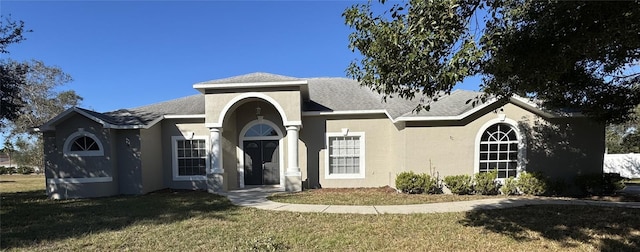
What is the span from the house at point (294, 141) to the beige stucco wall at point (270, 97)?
4cm

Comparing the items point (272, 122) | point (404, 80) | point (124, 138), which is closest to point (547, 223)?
point (404, 80)

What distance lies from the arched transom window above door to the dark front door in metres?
0.31

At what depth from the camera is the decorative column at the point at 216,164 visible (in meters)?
12.6

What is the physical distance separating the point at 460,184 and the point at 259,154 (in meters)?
8.24

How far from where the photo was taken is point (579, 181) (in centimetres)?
1120

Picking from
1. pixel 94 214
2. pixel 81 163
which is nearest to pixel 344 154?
pixel 94 214

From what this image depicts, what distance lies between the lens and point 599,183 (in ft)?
36.3

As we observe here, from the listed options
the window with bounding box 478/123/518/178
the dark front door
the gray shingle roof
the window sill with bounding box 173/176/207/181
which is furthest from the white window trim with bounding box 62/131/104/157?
the window with bounding box 478/123/518/178

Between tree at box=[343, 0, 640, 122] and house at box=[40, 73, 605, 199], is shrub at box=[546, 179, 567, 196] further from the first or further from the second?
tree at box=[343, 0, 640, 122]

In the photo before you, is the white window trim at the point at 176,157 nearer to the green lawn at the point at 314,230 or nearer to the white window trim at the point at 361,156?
the green lawn at the point at 314,230

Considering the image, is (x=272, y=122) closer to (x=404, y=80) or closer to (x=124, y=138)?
(x=124, y=138)

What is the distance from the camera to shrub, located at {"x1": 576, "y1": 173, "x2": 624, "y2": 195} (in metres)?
11.1

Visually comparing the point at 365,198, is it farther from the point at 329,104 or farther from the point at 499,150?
the point at 499,150

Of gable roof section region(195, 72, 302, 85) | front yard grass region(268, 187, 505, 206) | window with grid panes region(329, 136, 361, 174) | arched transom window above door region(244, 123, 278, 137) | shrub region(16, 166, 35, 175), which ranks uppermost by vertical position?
gable roof section region(195, 72, 302, 85)
